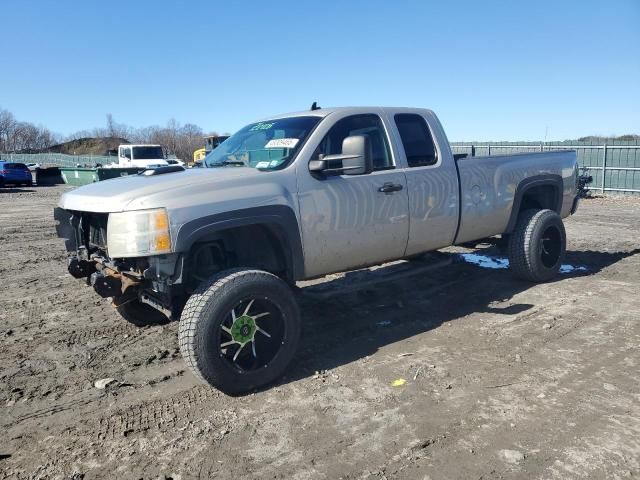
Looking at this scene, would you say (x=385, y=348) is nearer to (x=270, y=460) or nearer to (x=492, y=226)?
(x=270, y=460)

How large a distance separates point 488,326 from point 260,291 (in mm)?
2394

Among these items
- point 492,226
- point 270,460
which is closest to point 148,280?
point 270,460

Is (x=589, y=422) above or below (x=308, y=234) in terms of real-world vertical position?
below

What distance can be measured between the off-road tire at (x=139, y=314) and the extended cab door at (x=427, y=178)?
255cm

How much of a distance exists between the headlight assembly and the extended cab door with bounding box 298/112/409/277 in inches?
43.7

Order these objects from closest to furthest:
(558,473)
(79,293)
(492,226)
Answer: (558,473) → (492,226) → (79,293)

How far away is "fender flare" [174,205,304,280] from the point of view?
3.58 m

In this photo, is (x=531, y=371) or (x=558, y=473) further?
(x=531, y=371)

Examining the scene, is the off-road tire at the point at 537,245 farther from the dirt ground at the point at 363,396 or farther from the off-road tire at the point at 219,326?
the off-road tire at the point at 219,326

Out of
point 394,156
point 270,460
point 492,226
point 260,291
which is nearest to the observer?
point 270,460

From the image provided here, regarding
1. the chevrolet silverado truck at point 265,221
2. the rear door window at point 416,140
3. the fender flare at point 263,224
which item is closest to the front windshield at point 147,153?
the chevrolet silverado truck at point 265,221

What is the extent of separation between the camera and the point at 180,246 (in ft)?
11.6

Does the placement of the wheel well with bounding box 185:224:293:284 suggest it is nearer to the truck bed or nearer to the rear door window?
the rear door window

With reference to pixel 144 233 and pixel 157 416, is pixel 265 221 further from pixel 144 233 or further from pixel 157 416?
pixel 157 416
